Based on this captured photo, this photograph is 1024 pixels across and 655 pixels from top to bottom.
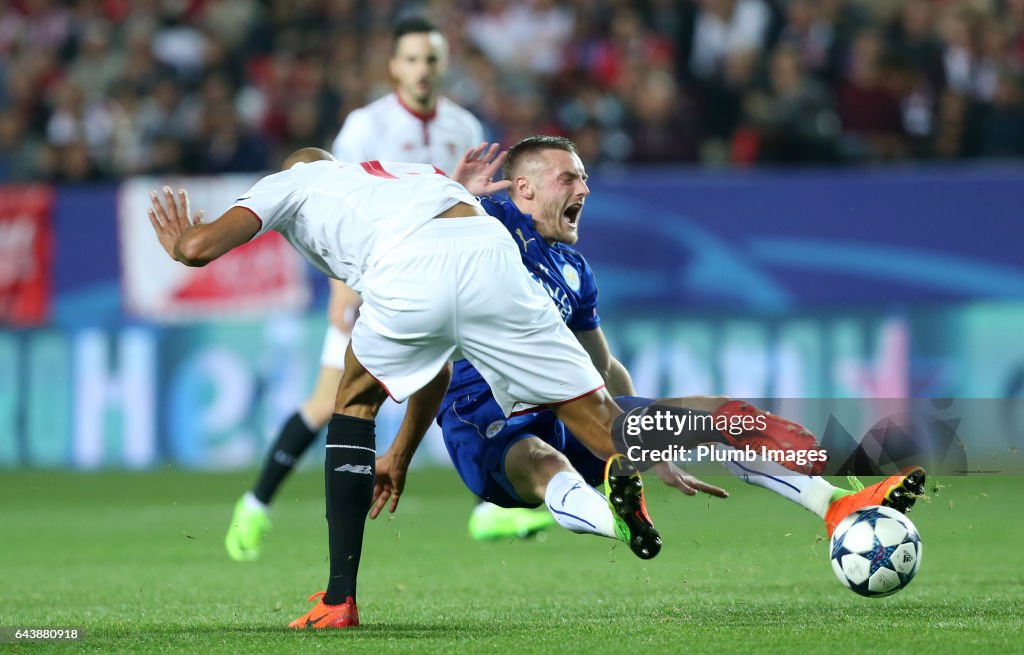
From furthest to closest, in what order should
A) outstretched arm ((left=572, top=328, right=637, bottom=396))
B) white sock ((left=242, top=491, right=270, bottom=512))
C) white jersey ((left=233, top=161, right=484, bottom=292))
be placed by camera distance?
white sock ((left=242, top=491, right=270, bottom=512)), outstretched arm ((left=572, top=328, right=637, bottom=396)), white jersey ((left=233, top=161, right=484, bottom=292))

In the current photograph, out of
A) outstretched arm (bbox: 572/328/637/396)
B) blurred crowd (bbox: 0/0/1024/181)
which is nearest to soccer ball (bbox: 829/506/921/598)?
outstretched arm (bbox: 572/328/637/396)

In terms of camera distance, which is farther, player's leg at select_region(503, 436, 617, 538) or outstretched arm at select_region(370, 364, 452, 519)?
outstretched arm at select_region(370, 364, 452, 519)

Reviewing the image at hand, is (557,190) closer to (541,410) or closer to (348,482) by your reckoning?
(541,410)

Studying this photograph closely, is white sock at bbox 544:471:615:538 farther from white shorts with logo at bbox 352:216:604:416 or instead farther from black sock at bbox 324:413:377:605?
black sock at bbox 324:413:377:605

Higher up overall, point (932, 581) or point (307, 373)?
point (932, 581)

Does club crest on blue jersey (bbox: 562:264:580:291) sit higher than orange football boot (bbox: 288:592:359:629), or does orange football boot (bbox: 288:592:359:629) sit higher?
club crest on blue jersey (bbox: 562:264:580:291)

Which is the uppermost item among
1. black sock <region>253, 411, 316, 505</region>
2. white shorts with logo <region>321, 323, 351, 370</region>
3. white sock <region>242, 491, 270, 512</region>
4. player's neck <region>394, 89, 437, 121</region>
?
player's neck <region>394, 89, 437, 121</region>

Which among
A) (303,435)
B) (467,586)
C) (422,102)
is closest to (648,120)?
(422,102)

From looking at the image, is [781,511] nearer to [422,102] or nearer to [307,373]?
[422,102]

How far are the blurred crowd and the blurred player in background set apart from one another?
416 centimetres

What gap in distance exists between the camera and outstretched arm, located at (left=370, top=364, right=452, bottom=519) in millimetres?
5203

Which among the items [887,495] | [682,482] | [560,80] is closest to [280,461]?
[682,482]

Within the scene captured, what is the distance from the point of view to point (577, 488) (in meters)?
5.06

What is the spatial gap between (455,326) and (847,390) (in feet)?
21.6
